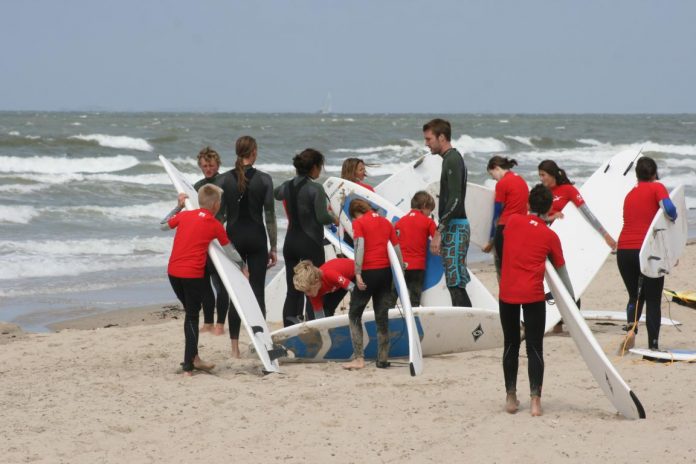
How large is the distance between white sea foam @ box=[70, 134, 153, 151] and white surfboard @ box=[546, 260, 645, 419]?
2996 cm

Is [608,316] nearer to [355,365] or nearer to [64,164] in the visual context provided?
[355,365]

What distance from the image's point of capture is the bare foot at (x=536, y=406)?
504 centimetres

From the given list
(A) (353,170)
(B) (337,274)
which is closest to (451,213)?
(B) (337,274)

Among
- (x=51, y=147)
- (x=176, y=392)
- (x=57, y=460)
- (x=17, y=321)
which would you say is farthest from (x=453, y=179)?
(x=51, y=147)

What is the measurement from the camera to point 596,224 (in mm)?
7547

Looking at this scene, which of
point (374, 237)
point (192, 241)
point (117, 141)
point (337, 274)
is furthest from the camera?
point (117, 141)

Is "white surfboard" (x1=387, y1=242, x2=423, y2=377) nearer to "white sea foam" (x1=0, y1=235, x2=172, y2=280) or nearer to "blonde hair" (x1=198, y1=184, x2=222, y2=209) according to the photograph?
"blonde hair" (x1=198, y1=184, x2=222, y2=209)

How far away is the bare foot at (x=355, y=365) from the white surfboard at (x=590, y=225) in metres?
1.70

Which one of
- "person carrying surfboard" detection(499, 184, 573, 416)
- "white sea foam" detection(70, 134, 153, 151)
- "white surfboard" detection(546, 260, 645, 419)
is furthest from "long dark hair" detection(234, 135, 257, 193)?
"white sea foam" detection(70, 134, 153, 151)

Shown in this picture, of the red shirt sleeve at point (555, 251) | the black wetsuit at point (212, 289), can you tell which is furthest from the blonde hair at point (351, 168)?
the red shirt sleeve at point (555, 251)

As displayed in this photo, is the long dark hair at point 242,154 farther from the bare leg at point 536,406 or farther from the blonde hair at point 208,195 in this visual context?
the bare leg at point 536,406

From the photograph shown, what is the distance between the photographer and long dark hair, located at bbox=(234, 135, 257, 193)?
6555 millimetres

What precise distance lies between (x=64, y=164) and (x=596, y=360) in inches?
1002

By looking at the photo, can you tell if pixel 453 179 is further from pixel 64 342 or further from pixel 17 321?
pixel 17 321
